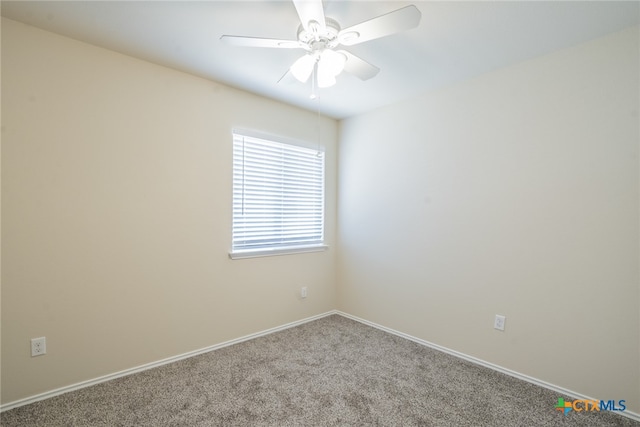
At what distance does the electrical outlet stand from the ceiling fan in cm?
218

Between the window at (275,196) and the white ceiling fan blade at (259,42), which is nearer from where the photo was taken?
the white ceiling fan blade at (259,42)

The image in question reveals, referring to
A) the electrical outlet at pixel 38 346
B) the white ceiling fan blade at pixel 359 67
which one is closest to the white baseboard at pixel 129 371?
the electrical outlet at pixel 38 346

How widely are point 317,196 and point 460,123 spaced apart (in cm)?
167

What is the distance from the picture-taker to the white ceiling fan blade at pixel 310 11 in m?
1.37

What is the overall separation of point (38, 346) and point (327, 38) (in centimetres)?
259

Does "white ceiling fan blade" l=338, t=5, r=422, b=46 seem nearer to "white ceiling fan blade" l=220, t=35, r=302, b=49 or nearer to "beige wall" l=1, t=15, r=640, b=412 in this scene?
"white ceiling fan blade" l=220, t=35, r=302, b=49

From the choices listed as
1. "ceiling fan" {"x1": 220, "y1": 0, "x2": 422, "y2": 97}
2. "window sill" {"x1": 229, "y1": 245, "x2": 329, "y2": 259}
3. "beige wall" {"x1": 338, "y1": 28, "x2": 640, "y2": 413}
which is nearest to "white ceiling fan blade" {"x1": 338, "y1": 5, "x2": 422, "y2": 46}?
"ceiling fan" {"x1": 220, "y1": 0, "x2": 422, "y2": 97}

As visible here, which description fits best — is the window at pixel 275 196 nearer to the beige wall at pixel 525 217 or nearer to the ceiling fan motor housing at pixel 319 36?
the beige wall at pixel 525 217

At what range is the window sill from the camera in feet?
9.29

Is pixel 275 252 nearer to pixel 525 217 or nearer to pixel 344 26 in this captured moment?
pixel 344 26

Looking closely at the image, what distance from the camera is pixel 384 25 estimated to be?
1431 mm

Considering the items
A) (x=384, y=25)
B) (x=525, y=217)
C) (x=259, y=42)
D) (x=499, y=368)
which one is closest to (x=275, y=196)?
(x=259, y=42)

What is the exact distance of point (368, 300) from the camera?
3357mm

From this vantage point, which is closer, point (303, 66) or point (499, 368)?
point (303, 66)
